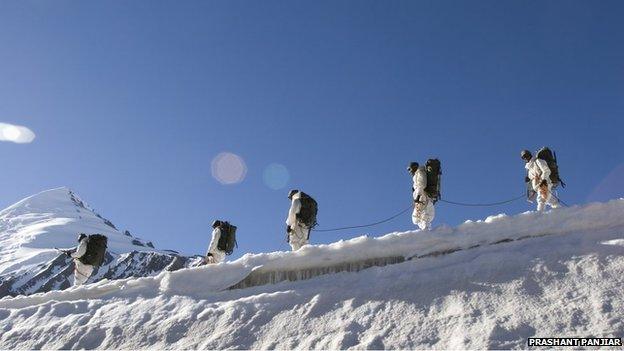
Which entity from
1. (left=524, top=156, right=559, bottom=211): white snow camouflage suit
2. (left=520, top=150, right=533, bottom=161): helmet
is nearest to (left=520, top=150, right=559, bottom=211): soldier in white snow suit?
(left=524, top=156, right=559, bottom=211): white snow camouflage suit

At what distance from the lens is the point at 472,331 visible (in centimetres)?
638

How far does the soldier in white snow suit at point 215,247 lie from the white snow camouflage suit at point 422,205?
5.62m

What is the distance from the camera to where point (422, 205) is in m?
11.9

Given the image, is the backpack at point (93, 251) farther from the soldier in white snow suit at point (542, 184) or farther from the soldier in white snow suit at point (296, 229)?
the soldier in white snow suit at point (542, 184)

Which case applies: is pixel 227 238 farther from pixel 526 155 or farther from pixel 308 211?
pixel 526 155

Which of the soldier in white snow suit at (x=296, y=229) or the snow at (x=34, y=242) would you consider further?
the snow at (x=34, y=242)

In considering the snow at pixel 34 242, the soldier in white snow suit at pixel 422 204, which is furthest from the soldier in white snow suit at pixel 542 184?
the snow at pixel 34 242

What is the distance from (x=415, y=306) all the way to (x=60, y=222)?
21154 cm

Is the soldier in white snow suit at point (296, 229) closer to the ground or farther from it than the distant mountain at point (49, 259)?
closer to the ground

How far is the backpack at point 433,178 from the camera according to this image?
38.9ft

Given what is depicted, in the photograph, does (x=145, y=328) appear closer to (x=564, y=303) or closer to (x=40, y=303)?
(x=40, y=303)

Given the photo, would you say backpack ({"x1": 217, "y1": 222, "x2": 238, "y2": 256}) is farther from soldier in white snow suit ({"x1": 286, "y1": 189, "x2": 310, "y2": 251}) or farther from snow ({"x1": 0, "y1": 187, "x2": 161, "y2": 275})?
snow ({"x1": 0, "y1": 187, "x2": 161, "y2": 275})

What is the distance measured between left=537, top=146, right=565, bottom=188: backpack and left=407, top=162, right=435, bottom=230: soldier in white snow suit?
103 inches

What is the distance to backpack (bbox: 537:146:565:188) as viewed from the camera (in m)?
11.6
